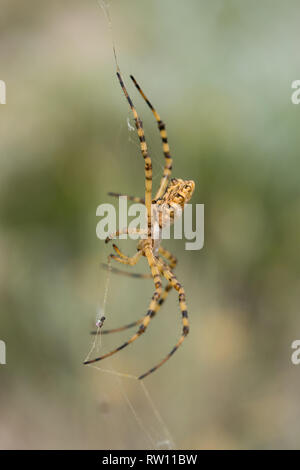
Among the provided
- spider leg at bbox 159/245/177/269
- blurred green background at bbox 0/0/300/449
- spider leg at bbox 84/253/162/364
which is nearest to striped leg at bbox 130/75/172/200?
spider leg at bbox 84/253/162/364

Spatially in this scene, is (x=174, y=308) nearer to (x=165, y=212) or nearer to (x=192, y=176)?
(x=192, y=176)

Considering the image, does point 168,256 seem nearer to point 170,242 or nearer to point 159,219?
point 159,219

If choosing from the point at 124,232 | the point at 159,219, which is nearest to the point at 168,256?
the point at 159,219

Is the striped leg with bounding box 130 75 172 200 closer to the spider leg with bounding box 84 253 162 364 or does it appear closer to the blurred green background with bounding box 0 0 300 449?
the spider leg with bounding box 84 253 162 364

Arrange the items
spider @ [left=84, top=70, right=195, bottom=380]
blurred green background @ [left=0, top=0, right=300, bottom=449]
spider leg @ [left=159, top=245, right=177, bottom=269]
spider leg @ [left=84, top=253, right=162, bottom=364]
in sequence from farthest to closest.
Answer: blurred green background @ [left=0, top=0, right=300, bottom=449] < spider leg @ [left=159, top=245, right=177, bottom=269] < spider leg @ [left=84, top=253, right=162, bottom=364] < spider @ [left=84, top=70, right=195, bottom=380]

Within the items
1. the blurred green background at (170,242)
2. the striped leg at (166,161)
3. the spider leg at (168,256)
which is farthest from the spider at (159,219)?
the blurred green background at (170,242)

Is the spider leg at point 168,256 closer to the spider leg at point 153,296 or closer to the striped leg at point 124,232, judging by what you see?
the spider leg at point 153,296

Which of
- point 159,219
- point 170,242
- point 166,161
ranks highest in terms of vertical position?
point 166,161

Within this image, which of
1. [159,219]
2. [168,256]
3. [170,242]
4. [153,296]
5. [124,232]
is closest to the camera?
[124,232]
